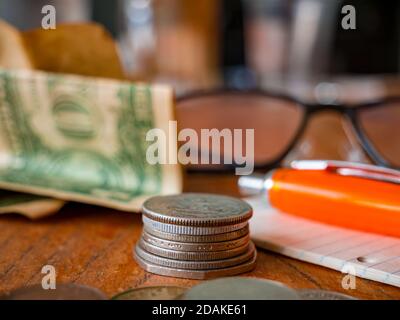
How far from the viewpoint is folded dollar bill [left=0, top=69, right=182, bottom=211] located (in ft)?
1.70

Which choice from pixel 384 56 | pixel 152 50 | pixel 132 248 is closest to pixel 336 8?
pixel 384 56

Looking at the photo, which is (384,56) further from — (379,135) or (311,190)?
(311,190)

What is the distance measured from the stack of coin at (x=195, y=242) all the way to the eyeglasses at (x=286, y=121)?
0.28 meters

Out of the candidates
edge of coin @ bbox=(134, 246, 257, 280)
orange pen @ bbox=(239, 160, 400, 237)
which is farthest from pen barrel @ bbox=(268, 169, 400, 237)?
edge of coin @ bbox=(134, 246, 257, 280)

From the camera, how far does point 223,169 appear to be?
697mm

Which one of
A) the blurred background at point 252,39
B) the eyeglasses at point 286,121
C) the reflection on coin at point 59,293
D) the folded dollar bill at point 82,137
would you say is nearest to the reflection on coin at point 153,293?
the reflection on coin at point 59,293

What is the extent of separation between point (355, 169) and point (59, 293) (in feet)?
0.89

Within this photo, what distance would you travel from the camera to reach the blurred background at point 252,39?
323 centimetres

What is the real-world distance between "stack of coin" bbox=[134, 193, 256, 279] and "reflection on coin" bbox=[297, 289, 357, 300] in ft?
0.19

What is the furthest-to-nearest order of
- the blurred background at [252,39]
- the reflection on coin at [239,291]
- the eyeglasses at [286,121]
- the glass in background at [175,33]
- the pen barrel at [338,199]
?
the glass in background at [175,33], the blurred background at [252,39], the eyeglasses at [286,121], the pen barrel at [338,199], the reflection on coin at [239,291]

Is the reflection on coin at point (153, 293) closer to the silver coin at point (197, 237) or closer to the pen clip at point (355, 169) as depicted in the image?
the silver coin at point (197, 237)

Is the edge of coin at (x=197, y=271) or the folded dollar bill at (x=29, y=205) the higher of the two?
the folded dollar bill at (x=29, y=205)
